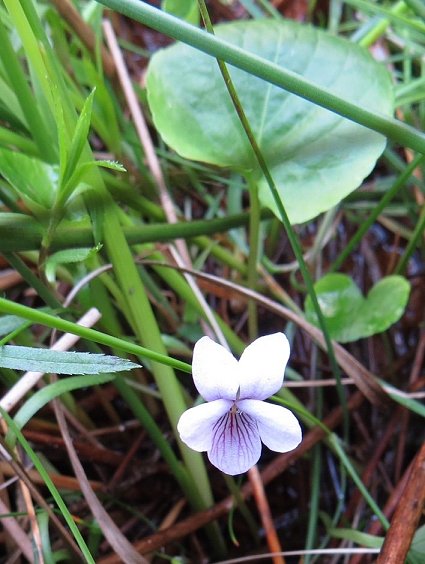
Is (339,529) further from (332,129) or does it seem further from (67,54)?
(67,54)

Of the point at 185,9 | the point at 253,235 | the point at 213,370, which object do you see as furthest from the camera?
the point at 185,9

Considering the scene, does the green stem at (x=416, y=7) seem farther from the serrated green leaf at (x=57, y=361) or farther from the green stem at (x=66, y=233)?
the serrated green leaf at (x=57, y=361)

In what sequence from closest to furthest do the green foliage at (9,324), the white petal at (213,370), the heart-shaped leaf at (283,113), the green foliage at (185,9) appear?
the white petal at (213,370)
the green foliage at (9,324)
the heart-shaped leaf at (283,113)
the green foliage at (185,9)

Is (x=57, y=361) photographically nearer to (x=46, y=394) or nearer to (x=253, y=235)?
(x=46, y=394)

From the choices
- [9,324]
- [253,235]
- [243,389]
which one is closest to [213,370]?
[243,389]

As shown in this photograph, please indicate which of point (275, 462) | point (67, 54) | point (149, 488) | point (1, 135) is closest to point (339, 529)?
point (275, 462)

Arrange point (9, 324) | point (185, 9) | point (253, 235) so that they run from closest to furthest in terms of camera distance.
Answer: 1. point (9, 324)
2. point (253, 235)
3. point (185, 9)

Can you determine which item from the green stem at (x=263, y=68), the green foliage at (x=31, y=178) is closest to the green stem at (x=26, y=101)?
the green foliage at (x=31, y=178)
